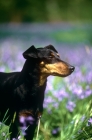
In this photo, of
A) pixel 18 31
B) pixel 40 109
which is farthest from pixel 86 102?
pixel 18 31

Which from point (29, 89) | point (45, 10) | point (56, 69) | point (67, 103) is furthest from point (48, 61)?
point (45, 10)

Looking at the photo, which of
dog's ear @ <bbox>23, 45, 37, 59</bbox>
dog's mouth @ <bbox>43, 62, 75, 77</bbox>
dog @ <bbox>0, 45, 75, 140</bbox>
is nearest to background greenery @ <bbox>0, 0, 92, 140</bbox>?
dog @ <bbox>0, 45, 75, 140</bbox>

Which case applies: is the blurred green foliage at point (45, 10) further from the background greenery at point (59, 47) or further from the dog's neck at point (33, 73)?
Result: the dog's neck at point (33, 73)

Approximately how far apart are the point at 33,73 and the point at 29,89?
0.14 m

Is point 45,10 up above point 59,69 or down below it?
above

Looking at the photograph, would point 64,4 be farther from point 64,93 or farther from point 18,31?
point 64,93

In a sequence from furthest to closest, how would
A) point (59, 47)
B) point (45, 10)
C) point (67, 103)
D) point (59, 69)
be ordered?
point (45, 10), point (59, 47), point (67, 103), point (59, 69)

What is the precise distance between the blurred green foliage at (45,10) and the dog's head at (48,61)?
10513mm

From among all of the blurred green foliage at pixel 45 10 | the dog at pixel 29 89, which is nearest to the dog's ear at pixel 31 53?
the dog at pixel 29 89

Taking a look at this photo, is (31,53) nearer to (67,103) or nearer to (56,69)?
(56,69)

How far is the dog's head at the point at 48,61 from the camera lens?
11.8ft

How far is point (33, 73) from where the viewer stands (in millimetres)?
3703

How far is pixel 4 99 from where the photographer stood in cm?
382

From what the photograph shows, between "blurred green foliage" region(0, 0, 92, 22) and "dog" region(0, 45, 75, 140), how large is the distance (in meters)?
10.4
